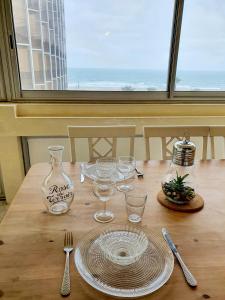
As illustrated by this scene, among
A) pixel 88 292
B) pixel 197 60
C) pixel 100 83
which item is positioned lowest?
pixel 88 292

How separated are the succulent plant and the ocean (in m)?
1.41

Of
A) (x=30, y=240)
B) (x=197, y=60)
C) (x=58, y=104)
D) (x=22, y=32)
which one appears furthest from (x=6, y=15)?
(x=30, y=240)

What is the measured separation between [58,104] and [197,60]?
1317 millimetres

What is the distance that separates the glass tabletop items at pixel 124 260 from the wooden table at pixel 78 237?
26 mm

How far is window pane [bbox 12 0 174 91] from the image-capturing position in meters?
2.00

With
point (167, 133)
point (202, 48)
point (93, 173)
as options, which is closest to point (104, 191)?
point (93, 173)

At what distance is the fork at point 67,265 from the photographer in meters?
0.63

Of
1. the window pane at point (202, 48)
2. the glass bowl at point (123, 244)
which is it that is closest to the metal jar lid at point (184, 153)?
the glass bowl at point (123, 244)

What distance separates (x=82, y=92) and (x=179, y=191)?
4.85ft

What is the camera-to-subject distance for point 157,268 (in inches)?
27.7

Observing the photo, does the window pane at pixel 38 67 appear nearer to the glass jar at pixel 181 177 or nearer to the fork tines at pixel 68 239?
the glass jar at pixel 181 177

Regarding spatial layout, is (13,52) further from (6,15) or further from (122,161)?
(122,161)

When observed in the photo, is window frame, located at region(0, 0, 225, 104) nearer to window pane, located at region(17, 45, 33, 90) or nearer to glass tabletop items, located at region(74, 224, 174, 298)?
window pane, located at region(17, 45, 33, 90)

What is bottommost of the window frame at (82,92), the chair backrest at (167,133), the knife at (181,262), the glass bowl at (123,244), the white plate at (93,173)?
the knife at (181,262)
